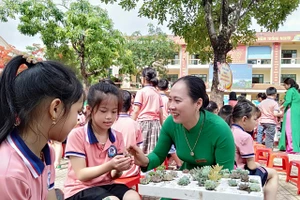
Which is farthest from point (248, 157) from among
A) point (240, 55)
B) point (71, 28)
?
point (240, 55)

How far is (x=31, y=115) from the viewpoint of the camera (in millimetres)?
961

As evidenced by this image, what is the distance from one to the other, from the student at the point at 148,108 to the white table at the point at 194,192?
2.69 meters

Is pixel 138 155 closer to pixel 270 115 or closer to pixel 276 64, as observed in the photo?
pixel 270 115

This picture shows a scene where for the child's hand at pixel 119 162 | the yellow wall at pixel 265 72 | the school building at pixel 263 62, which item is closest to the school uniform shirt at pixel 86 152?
the child's hand at pixel 119 162

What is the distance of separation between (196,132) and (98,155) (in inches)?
25.0

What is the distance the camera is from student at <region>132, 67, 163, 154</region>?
4.18 meters

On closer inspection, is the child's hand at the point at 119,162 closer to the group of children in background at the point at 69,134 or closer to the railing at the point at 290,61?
the group of children in background at the point at 69,134

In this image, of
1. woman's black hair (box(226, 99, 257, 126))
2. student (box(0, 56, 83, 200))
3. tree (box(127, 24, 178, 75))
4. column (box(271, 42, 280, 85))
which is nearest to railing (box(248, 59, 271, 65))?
column (box(271, 42, 280, 85))

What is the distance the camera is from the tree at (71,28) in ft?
25.8

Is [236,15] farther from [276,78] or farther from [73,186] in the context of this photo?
[276,78]

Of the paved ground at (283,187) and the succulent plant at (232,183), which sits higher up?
the succulent plant at (232,183)

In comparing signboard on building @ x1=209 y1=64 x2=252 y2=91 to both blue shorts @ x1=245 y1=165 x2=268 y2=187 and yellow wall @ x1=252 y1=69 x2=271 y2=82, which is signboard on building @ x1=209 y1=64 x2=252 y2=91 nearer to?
yellow wall @ x1=252 y1=69 x2=271 y2=82

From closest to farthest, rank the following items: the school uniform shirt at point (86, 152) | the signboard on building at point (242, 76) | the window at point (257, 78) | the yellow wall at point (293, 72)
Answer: the school uniform shirt at point (86, 152)
the signboard on building at point (242, 76)
the yellow wall at point (293, 72)
the window at point (257, 78)

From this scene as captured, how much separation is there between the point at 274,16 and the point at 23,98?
704 centimetres
